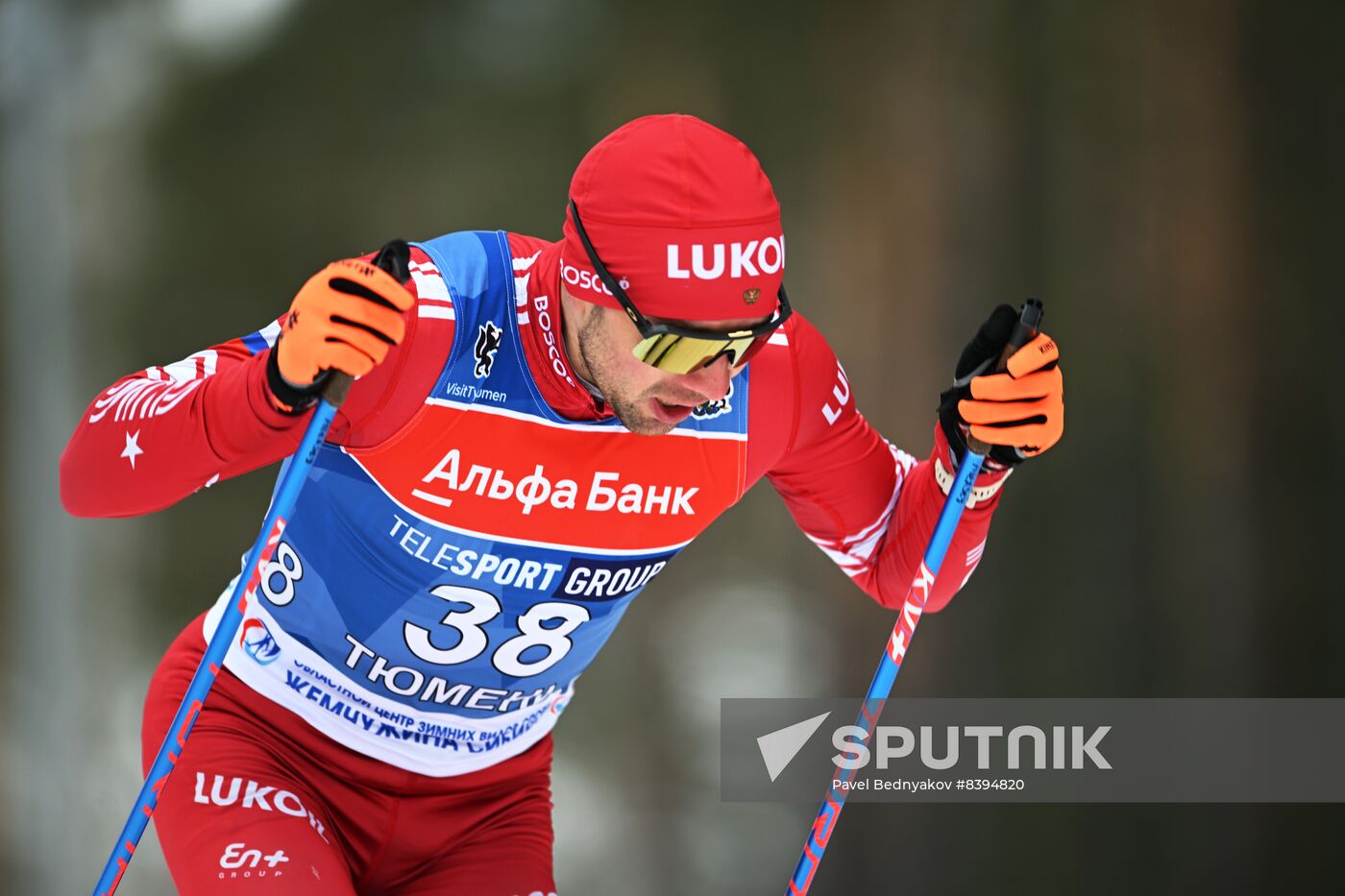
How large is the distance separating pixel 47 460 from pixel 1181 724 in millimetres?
3183

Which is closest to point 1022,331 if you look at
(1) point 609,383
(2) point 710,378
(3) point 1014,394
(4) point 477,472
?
(3) point 1014,394

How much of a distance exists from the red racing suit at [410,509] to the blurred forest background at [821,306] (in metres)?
1.43

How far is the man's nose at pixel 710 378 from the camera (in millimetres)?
1659

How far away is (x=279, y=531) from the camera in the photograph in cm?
167

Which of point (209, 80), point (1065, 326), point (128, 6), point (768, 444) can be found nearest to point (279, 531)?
point (768, 444)

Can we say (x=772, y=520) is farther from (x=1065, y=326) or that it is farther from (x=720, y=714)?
(x=1065, y=326)

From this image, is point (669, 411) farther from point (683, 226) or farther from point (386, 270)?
point (386, 270)

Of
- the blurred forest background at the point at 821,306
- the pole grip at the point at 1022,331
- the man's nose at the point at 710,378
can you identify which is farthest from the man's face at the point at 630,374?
the blurred forest background at the point at 821,306

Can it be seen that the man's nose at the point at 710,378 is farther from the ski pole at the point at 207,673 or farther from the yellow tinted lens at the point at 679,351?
the ski pole at the point at 207,673

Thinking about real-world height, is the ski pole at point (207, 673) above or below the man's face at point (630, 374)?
below

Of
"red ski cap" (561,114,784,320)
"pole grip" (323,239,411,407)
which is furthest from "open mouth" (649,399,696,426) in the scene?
"pole grip" (323,239,411,407)

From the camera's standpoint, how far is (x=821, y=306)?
3.71 metres

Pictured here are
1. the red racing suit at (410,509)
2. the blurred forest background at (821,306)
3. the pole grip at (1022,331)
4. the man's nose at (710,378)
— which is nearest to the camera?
the red racing suit at (410,509)

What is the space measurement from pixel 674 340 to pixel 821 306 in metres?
2.16
